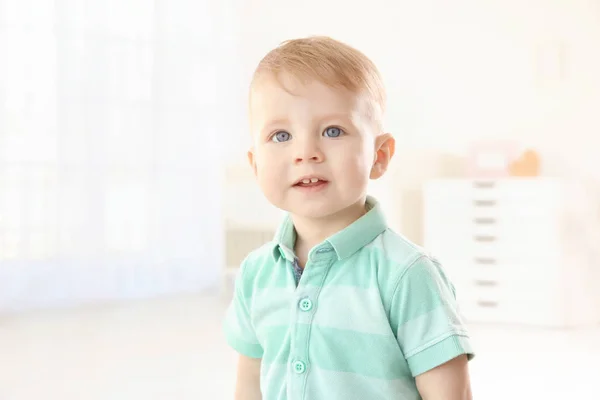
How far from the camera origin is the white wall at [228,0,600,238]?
352cm

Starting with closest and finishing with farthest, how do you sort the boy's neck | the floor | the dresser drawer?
1. the boy's neck
2. the floor
3. the dresser drawer

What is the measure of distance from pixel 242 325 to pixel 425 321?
286 mm

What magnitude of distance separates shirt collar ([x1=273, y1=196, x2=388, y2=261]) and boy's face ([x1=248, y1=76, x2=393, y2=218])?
3 cm

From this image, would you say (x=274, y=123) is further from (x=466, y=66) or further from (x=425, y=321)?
(x=466, y=66)

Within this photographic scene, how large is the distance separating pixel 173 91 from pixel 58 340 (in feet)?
4.43

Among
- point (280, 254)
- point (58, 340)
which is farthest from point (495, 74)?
point (280, 254)

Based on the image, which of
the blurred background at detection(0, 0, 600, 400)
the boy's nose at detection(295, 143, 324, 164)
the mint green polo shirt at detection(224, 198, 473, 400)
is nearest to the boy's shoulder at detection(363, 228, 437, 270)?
the mint green polo shirt at detection(224, 198, 473, 400)

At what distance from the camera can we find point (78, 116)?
3.20 metres

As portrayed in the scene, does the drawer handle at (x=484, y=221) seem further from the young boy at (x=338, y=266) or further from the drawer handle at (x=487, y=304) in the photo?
the young boy at (x=338, y=266)

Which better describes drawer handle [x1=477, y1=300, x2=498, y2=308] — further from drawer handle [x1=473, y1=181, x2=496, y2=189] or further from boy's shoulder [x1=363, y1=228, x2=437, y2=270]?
boy's shoulder [x1=363, y1=228, x2=437, y2=270]

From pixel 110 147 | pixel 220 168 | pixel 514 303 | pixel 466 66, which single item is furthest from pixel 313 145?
pixel 466 66

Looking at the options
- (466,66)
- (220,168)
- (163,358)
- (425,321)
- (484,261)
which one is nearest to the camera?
(425,321)

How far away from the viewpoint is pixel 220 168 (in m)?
3.70

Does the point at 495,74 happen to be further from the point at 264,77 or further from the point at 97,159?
the point at 264,77
